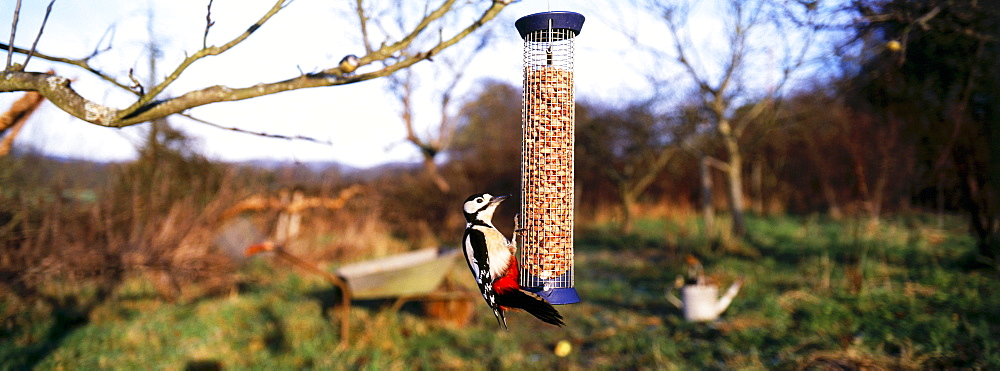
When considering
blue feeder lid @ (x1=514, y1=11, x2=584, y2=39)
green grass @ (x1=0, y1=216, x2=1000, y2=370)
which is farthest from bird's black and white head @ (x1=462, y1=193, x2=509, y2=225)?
green grass @ (x1=0, y1=216, x2=1000, y2=370)

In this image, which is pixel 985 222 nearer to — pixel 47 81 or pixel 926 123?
pixel 926 123

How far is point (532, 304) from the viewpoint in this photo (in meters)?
2.49

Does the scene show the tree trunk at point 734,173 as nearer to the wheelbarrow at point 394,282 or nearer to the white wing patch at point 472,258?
the wheelbarrow at point 394,282

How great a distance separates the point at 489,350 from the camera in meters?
6.62

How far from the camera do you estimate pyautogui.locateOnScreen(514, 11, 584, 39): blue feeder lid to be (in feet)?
8.91

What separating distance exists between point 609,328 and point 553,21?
199 inches

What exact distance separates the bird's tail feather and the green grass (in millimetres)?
3109

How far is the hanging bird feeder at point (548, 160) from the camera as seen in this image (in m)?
3.14

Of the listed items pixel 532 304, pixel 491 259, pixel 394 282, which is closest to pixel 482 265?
pixel 491 259

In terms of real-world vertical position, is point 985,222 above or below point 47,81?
below

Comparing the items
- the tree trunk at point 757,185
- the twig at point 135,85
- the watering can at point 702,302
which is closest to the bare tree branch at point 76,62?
the twig at point 135,85

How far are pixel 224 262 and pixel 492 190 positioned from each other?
322 inches

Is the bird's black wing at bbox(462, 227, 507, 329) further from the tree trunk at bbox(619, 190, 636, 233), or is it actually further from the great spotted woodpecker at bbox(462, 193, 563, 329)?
the tree trunk at bbox(619, 190, 636, 233)

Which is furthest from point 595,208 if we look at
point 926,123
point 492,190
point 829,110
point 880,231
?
point 926,123
